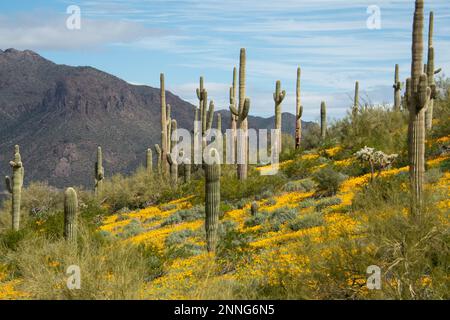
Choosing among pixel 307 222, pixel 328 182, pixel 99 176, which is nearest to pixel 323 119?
pixel 99 176

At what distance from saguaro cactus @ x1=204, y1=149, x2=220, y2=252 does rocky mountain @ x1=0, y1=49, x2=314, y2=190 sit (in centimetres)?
7644

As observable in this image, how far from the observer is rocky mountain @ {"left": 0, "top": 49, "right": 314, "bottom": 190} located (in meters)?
99.4

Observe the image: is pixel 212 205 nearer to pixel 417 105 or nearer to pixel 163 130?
pixel 417 105

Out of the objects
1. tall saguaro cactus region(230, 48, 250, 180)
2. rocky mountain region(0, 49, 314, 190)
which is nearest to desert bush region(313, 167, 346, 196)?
tall saguaro cactus region(230, 48, 250, 180)

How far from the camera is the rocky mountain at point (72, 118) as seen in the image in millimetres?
99375

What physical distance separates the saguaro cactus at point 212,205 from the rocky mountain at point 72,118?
251 ft

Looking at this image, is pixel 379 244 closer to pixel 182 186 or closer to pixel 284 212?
pixel 284 212

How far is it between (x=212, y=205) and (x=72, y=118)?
110820 mm

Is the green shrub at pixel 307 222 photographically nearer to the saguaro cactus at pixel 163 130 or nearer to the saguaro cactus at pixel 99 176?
the saguaro cactus at pixel 163 130

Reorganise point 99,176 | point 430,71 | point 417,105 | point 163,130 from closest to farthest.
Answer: point 417,105
point 430,71
point 163,130
point 99,176

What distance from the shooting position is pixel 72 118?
399 feet

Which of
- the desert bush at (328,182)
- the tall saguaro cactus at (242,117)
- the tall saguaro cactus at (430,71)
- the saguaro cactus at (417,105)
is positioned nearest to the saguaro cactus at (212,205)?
the saguaro cactus at (417,105)

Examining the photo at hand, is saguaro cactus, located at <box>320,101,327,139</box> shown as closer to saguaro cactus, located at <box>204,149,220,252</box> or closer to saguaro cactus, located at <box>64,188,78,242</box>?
saguaro cactus, located at <box>204,149,220,252</box>

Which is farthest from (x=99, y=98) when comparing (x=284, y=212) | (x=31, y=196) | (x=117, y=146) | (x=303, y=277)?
(x=303, y=277)
